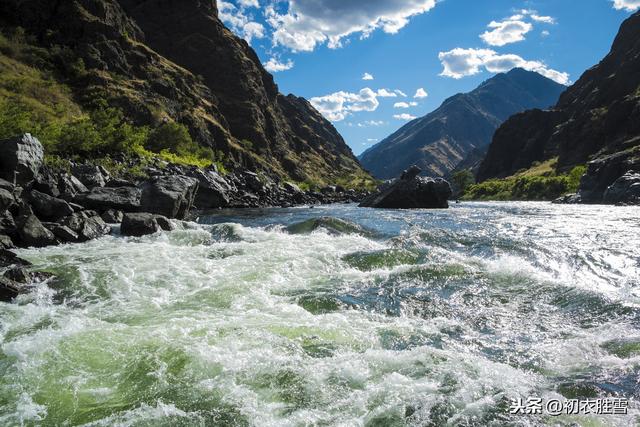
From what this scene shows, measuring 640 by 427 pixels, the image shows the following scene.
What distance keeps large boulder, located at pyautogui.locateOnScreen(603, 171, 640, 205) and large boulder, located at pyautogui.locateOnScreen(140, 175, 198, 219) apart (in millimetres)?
58398

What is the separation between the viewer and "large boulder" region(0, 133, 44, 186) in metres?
22.5

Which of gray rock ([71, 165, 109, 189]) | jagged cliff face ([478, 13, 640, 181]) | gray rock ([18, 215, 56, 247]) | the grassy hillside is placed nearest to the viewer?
gray rock ([18, 215, 56, 247])

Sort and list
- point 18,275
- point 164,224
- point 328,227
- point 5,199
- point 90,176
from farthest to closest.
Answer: point 90,176 → point 328,227 → point 164,224 → point 5,199 → point 18,275

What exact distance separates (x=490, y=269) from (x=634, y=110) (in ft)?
453

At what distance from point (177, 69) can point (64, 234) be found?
128862mm

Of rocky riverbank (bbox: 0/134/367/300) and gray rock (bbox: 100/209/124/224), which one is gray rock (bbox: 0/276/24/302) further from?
gray rock (bbox: 100/209/124/224)

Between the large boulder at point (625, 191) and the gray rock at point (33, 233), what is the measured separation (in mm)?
65991

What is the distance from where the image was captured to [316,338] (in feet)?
32.3

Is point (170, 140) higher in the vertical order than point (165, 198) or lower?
higher

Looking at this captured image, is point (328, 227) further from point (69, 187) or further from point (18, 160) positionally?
point (18, 160)

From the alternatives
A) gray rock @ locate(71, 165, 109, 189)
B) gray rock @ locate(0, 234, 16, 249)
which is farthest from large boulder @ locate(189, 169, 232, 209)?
gray rock @ locate(0, 234, 16, 249)

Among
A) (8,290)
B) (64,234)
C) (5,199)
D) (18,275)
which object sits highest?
(5,199)

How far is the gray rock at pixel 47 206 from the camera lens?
2173 centimetres

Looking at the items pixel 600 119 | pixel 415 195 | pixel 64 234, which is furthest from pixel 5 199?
pixel 600 119
